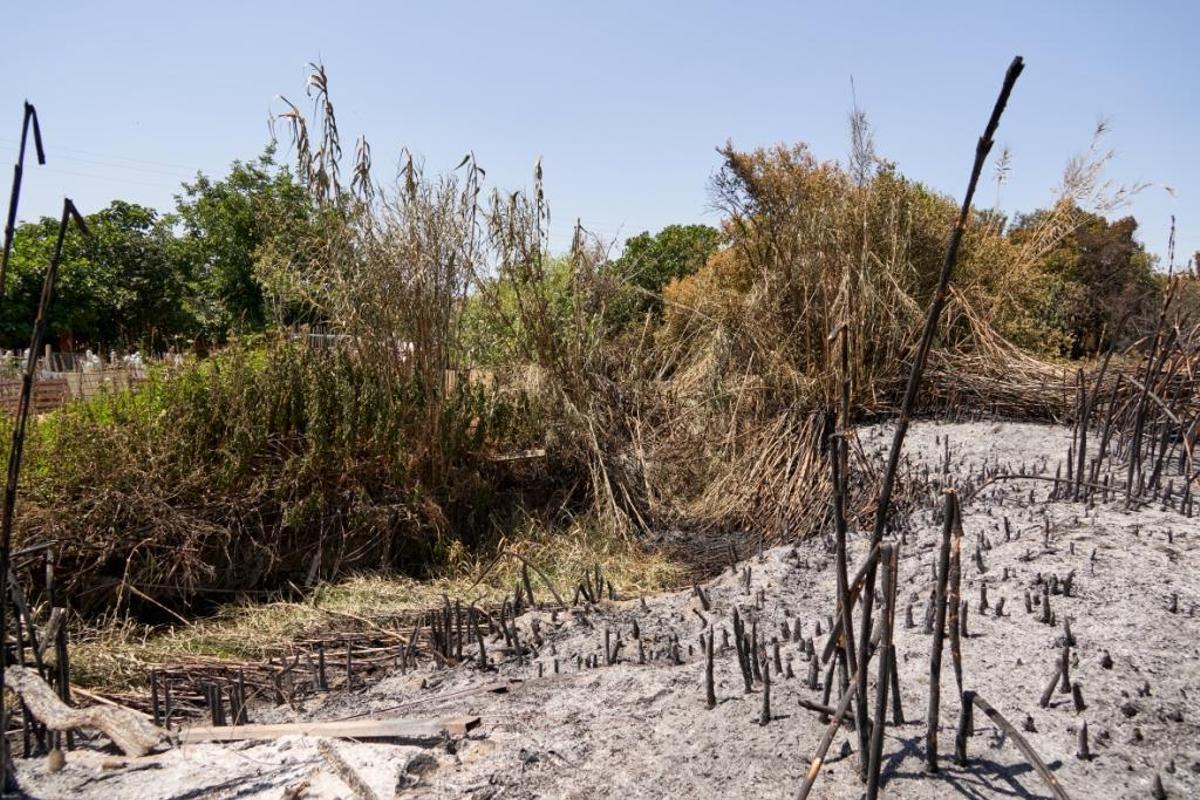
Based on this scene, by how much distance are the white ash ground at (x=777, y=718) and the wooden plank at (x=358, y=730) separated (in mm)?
62

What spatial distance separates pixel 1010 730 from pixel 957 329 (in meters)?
5.75

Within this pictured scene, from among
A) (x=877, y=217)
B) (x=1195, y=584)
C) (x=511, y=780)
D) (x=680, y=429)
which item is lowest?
(x=511, y=780)

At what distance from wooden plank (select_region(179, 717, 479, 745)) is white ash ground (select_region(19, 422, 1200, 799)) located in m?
0.06

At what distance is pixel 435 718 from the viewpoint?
2.68m

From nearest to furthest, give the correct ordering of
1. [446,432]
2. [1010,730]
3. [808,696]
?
[1010,730], [808,696], [446,432]

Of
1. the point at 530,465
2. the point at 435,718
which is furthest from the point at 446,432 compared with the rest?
the point at 435,718

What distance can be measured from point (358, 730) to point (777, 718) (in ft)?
4.06

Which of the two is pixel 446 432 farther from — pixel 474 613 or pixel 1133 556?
pixel 1133 556

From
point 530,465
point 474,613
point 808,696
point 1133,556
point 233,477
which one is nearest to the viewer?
point 808,696

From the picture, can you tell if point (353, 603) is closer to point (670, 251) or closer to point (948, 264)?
point (948, 264)

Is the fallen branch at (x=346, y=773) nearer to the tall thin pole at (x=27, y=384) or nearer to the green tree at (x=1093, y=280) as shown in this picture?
the tall thin pole at (x=27, y=384)

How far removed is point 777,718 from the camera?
245 centimetres

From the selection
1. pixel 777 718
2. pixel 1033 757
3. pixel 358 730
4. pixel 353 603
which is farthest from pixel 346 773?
pixel 353 603

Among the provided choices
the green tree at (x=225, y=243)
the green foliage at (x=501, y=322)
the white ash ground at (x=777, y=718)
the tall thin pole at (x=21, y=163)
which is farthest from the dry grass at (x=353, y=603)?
the green tree at (x=225, y=243)
